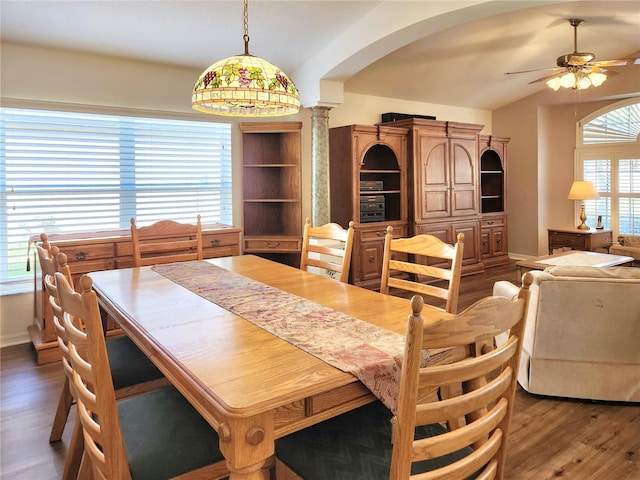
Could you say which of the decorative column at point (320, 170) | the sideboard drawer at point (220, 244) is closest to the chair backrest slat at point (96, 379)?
the sideboard drawer at point (220, 244)

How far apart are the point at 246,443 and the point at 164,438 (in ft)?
1.64

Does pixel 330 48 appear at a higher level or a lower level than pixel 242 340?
higher

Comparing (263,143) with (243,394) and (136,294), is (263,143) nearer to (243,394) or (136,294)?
(136,294)

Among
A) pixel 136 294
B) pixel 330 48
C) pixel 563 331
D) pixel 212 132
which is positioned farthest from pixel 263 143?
pixel 563 331

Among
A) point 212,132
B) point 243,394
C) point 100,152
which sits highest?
point 212,132

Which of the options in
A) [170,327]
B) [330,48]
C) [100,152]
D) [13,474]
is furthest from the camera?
[330,48]

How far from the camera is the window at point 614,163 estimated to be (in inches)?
248

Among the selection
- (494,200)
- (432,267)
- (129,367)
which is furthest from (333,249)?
(494,200)

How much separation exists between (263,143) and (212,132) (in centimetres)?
57

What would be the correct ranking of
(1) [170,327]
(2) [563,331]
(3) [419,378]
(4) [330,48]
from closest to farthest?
(3) [419,378]
(1) [170,327]
(2) [563,331]
(4) [330,48]

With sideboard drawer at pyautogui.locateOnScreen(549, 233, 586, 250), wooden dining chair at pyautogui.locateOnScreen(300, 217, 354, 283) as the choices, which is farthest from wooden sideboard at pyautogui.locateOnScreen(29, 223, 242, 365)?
sideboard drawer at pyautogui.locateOnScreen(549, 233, 586, 250)

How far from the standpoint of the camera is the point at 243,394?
111cm

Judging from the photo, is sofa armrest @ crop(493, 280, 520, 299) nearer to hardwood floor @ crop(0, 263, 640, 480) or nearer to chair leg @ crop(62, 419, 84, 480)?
hardwood floor @ crop(0, 263, 640, 480)

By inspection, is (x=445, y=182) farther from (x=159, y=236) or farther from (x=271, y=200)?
(x=159, y=236)
